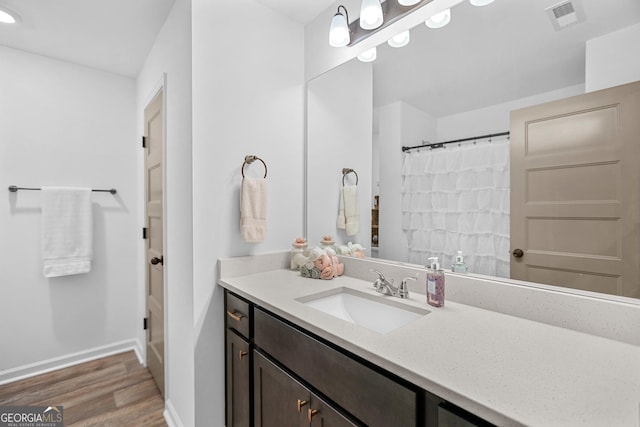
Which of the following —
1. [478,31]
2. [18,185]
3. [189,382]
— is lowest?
[189,382]

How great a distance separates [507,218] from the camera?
41.0 inches

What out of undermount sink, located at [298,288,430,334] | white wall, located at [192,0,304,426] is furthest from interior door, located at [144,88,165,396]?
undermount sink, located at [298,288,430,334]

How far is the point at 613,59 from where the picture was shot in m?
0.85

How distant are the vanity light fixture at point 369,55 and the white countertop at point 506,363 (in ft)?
4.06

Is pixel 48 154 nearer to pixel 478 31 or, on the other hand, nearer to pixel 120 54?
pixel 120 54

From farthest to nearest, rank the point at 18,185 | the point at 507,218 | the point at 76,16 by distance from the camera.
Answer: the point at 18,185 < the point at 76,16 < the point at 507,218

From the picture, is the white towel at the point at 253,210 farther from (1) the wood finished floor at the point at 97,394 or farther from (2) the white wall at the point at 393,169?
(1) the wood finished floor at the point at 97,394

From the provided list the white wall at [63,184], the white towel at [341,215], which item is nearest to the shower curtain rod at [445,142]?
the white towel at [341,215]

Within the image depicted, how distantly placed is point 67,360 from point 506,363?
10.3ft

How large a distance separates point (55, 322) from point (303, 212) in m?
2.25

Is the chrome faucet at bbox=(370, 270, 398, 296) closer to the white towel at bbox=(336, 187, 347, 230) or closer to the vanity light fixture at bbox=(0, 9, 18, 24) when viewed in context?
the white towel at bbox=(336, 187, 347, 230)

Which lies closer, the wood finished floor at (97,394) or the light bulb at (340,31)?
the light bulb at (340,31)

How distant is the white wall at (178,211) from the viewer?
1.51 m

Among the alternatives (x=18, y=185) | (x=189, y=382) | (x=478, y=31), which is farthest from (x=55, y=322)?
(x=478, y=31)
